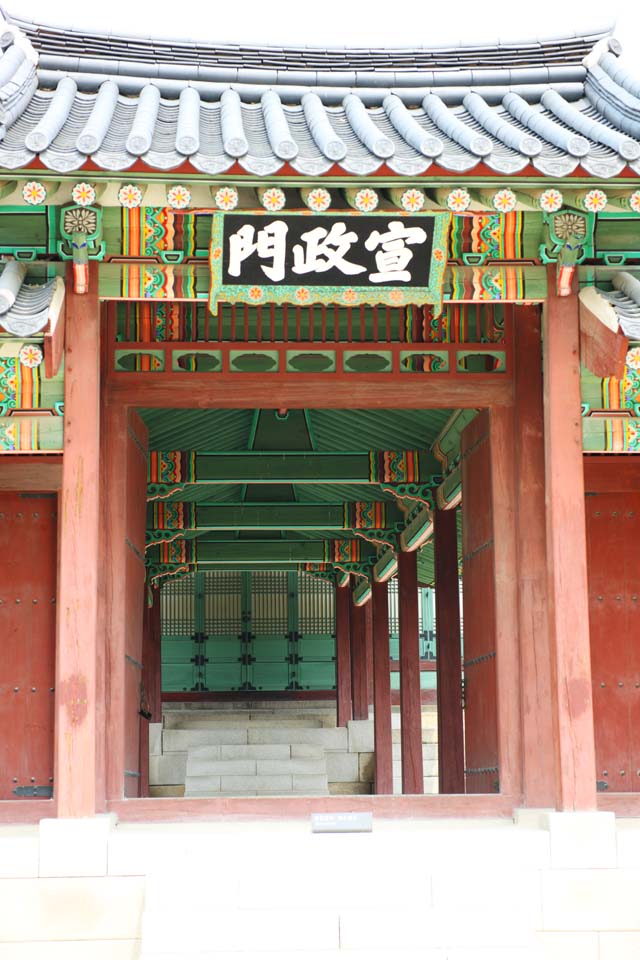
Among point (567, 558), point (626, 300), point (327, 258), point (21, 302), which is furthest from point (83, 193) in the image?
point (567, 558)

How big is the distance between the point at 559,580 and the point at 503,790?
1.64 m

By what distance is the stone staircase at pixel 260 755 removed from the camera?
691 inches

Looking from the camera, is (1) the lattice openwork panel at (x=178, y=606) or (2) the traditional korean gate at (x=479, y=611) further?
(1) the lattice openwork panel at (x=178, y=606)

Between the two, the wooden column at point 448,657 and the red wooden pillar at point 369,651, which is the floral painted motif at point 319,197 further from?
the red wooden pillar at point 369,651

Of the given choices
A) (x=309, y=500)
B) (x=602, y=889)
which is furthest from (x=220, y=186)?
(x=309, y=500)

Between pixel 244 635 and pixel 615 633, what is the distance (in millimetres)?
14987

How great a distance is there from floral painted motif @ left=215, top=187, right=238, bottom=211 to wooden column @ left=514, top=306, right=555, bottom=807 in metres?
2.51

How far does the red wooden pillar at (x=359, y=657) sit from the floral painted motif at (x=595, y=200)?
48.2ft

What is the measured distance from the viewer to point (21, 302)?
23.8 feet

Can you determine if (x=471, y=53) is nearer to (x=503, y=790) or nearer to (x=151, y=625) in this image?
(x=503, y=790)

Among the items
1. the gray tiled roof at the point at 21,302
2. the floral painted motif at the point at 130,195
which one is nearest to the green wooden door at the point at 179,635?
the gray tiled roof at the point at 21,302

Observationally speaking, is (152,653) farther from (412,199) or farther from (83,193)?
A: (412,199)

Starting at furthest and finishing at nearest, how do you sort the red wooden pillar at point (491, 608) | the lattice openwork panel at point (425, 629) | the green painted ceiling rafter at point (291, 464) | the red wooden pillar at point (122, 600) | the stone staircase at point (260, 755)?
the lattice openwork panel at point (425, 629), the stone staircase at point (260, 755), the green painted ceiling rafter at point (291, 464), the red wooden pillar at point (491, 608), the red wooden pillar at point (122, 600)

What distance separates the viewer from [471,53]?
34.3ft
